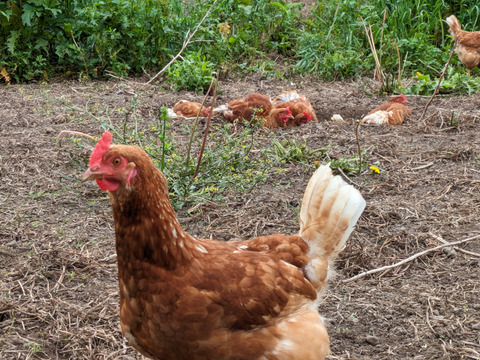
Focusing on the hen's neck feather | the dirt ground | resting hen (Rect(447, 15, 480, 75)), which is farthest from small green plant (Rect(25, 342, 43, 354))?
resting hen (Rect(447, 15, 480, 75))

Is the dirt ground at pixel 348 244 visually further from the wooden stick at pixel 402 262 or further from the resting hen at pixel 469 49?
the resting hen at pixel 469 49

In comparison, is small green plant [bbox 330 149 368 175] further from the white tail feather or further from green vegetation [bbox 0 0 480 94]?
green vegetation [bbox 0 0 480 94]

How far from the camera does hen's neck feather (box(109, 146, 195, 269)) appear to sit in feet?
7.31

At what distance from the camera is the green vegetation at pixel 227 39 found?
8078mm

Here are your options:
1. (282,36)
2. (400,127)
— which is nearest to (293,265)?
(400,127)

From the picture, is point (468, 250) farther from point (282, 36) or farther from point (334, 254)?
point (282, 36)

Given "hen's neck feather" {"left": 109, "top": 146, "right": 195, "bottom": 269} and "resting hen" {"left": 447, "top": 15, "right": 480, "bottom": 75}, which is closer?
"hen's neck feather" {"left": 109, "top": 146, "right": 195, "bottom": 269}

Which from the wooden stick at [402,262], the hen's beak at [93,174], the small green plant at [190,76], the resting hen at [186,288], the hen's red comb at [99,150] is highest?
the hen's red comb at [99,150]

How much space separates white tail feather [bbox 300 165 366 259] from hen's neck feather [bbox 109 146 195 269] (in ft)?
2.87

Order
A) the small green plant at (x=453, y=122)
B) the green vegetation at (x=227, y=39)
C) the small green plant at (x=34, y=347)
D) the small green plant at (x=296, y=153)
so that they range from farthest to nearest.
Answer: the green vegetation at (x=227, y=39)
the small green plant at (x=453, y=122)
the small green plant at (x=296, y=153)
the small green plant at (x=34, y=347)

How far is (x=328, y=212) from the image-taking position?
9.50 ft

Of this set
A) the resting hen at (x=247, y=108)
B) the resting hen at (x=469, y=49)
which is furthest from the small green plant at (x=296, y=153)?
the resting hen at (x=469, y=49)

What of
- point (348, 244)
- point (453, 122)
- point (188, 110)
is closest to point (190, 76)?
point (188, 110)

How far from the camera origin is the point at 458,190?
187 inches
